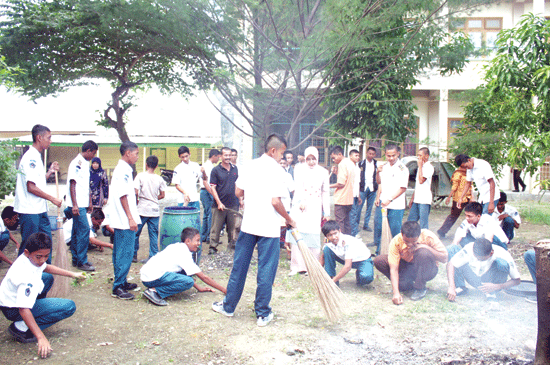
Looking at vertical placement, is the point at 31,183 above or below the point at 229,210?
above

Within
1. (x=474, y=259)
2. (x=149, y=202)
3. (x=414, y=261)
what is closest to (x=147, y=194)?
(x=149, y=202)

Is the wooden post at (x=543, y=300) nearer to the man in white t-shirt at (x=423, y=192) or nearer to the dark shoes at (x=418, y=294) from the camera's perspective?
the dark shoes at (x=418, y=294)

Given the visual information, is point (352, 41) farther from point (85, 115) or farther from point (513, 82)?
point (85, 115)

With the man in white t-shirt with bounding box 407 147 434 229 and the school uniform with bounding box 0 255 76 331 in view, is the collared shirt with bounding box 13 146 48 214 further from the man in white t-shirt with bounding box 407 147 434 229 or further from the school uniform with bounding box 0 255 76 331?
the man in white t-shirt with bounding box 407 147 434 229

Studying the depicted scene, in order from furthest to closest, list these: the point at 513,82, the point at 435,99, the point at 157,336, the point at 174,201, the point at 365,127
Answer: the point at 435,99 < the point at 174,201 < the point at 365,127 < the point at 513,82 < the point at 157,336

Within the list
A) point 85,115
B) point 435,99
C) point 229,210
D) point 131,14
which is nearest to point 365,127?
point 229,210

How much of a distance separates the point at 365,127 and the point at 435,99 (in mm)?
8680

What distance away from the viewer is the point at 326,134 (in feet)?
33.7

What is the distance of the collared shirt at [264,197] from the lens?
4.09 meters

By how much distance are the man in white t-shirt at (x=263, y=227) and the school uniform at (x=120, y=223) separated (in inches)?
49.3

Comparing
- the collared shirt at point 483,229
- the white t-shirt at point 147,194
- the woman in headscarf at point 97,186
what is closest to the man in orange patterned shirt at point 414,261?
the collared shirt at point 483,229

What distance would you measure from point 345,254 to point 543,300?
226cm

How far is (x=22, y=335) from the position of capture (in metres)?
3.61

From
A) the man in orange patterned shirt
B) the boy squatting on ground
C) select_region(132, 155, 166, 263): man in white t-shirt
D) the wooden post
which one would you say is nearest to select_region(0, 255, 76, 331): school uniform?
the boy squatting on ground
